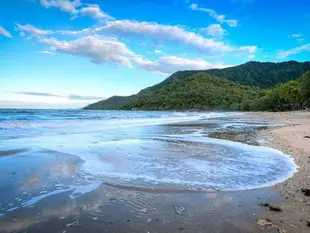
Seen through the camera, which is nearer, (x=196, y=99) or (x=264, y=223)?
(x=264, y=223)

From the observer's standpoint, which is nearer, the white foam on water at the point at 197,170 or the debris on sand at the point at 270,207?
the debris on sand at the point at 270,207

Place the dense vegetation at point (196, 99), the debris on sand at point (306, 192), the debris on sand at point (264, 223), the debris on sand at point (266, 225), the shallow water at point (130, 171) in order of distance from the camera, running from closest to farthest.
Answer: the debris on sand at point (266, 225)
the debris on sand at point (264, 223)
the debris on sand at point (306, 192)
the shallow water at point (130, 171)
the dense vegetation at point (196, 99)

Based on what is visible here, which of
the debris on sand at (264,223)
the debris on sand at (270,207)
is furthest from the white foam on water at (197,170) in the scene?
the debris on sand at (264,223)

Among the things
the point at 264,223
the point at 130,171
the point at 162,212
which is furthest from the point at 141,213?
the point at 130,171

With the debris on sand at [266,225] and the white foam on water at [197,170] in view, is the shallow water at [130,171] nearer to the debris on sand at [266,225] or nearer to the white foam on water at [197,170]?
the white foam on water at [197,170]

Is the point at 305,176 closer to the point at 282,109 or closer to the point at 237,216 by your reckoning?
the point at 237,216

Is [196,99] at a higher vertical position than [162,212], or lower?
higher

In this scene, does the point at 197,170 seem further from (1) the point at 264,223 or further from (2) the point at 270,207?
(1) the point at 264,223

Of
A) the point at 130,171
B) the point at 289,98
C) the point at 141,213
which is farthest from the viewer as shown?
the point at 289,98

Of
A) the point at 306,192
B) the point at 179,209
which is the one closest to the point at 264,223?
the point at 179,209

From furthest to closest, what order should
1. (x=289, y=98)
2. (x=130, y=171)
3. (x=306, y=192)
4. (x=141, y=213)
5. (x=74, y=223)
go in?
(x=289, y=98) → (x=130, y=171) → (x=306, y=192) → (x=141, y=213) → (x=74, y=223)

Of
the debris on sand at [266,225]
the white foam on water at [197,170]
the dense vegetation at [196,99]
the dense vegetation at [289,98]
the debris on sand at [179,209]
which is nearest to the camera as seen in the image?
the debris on sand at [266,225]

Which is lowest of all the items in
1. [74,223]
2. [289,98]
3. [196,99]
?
[74,223]

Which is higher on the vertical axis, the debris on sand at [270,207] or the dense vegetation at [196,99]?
the dense vegetation at [196,99]
